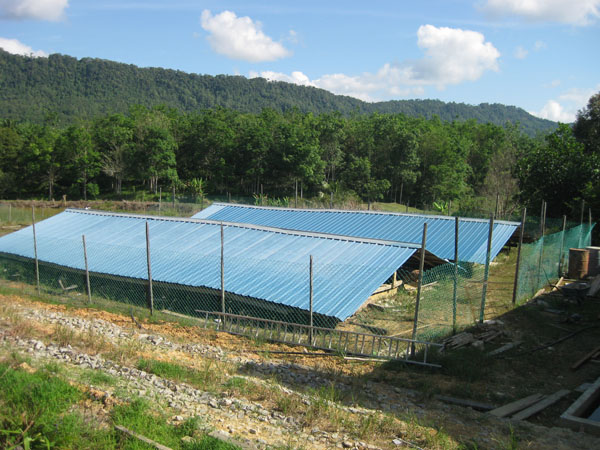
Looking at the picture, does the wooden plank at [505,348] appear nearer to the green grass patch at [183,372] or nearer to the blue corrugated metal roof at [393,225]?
the green grass patch at [183,372]

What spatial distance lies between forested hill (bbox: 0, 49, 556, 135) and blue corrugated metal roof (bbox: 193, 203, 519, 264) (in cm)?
12691

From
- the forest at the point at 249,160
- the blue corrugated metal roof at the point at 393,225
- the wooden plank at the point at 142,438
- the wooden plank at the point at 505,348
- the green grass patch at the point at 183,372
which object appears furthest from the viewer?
the forest at the point at 249,160

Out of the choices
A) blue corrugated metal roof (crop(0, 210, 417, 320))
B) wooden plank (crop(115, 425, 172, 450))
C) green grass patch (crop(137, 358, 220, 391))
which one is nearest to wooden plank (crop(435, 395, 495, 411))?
blue corrugated metal roof (crop(0, 210, 417, 320))

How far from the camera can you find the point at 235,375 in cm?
820

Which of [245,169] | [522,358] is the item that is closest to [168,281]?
[522,358]

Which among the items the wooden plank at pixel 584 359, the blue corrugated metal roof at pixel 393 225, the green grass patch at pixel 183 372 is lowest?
the wooden plank at pixel 584 359

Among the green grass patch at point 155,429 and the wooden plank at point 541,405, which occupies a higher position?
the green grass patch at point 155,429

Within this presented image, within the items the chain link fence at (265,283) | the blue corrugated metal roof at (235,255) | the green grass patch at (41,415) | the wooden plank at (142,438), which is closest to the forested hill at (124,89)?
the blue corrugated metal roof at (235,255)

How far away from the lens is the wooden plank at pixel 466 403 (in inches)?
289

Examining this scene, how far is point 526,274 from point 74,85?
179 m

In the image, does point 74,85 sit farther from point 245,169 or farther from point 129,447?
point 129,447

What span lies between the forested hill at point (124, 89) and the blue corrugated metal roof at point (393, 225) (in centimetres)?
12691

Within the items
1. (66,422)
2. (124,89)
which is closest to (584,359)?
(66,422)

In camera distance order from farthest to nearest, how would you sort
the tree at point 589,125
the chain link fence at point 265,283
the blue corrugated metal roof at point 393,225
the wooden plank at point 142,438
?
1. the tree at point 589,125
2. the blue corrugated metal roof at point 393,225
3. the chain link fence at point 265,283
4. the wooden plank at point 142,438
